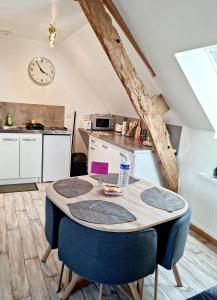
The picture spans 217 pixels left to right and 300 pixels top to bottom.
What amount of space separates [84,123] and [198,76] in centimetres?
268

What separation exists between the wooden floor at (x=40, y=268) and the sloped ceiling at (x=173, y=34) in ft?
4.80

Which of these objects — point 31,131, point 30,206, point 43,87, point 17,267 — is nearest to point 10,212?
point 30,206

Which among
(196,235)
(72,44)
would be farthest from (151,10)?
(196,235)

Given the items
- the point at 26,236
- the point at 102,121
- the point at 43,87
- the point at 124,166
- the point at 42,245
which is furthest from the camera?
the point at 102,121

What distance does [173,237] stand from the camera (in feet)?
5.32

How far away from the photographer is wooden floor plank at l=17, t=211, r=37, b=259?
7.59 feet

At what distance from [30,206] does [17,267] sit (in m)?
1.23

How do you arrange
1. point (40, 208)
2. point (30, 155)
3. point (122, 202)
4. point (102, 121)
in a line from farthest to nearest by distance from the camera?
point (102, 121) → point (30, 155) → point (40, 208) → point (122, 202)

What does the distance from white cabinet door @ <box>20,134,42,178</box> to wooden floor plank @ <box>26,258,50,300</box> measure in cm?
204

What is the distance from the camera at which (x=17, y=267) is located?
6.93 ft

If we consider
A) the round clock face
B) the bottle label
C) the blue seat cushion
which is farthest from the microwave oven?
the blue seat cushion

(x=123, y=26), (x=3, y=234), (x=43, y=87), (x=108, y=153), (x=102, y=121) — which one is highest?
(x=123, y=26)

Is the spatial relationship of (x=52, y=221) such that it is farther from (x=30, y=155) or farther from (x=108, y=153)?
(x=30, y=155)

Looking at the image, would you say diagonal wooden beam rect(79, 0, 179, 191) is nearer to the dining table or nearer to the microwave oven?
the dining table
